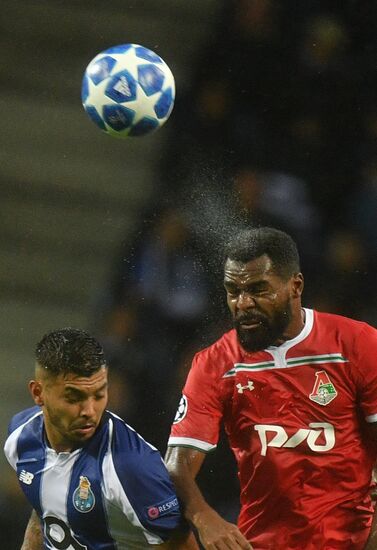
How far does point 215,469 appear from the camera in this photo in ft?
15.9

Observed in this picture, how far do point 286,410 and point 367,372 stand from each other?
11.2 inches

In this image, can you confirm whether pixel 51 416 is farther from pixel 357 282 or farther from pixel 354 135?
pixel 354 135

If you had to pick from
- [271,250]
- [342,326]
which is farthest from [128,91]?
[342,326]

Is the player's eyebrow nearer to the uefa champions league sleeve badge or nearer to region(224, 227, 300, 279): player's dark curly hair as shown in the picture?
the uefa champions league sleeve badge

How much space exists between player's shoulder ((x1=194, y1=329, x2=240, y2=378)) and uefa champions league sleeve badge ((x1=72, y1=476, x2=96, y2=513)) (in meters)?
0.61

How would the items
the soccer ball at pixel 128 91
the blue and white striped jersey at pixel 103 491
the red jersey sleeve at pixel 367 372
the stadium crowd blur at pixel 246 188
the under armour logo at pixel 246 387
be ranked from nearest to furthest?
the blue and white striped jersey at pixel 103 491
the red jersey sleeve at pixel 367 372
the under armour logo at pixel 246 387
the soccer ball at pixel 128 91
the stadium crowd blur at pixel 246 188

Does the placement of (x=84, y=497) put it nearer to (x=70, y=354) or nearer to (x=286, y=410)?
(x=70, y=354)

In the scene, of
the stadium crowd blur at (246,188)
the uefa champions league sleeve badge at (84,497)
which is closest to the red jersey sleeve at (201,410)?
the uefa champions league sleeve badge at (84,497)

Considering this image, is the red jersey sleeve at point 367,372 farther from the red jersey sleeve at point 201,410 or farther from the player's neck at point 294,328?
the red jersey sleeve at point 201,410

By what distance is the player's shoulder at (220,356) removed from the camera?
132 inches

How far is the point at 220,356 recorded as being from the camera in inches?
133

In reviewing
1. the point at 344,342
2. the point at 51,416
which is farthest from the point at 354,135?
the point at 51,416

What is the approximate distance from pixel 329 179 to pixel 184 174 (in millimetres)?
830

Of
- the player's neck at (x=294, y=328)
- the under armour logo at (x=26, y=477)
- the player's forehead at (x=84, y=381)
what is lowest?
the under armour logo at (x=26, y=477)
